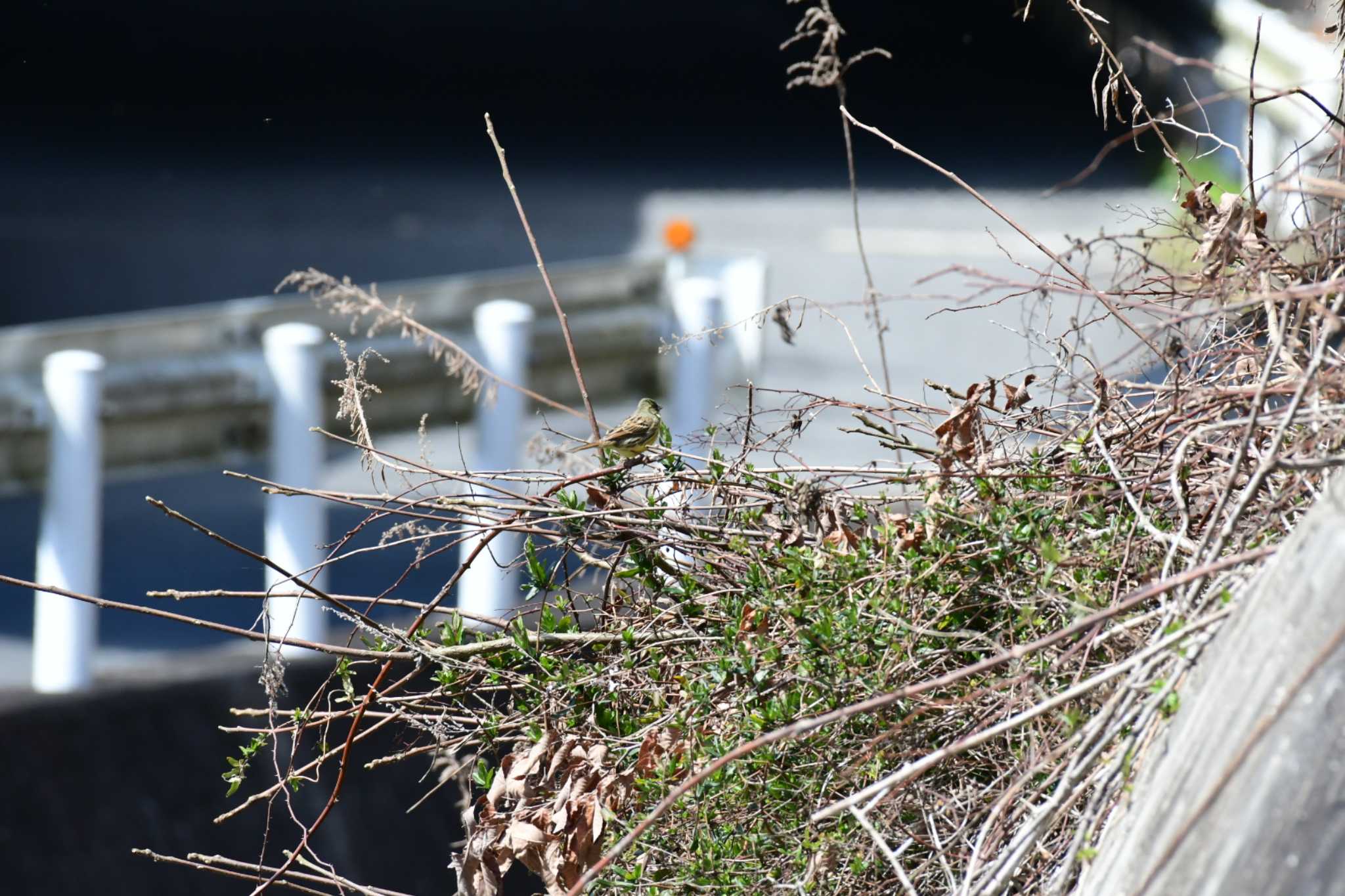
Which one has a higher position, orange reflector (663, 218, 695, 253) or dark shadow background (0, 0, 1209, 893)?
dark shadow background (0, 0, 1209, 893)

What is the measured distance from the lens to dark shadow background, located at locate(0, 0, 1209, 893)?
15.0 metres

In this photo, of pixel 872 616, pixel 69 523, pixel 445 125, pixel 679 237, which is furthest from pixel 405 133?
pixel 872 616

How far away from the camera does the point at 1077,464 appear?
3.08m

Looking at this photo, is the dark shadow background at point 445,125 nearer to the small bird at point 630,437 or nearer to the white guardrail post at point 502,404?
the white guardrail post at point 502,404

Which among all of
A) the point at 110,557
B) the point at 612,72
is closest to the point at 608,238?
the point at 612,72

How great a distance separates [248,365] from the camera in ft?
21.1

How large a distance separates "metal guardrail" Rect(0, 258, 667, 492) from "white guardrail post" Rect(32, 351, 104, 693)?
126 mm

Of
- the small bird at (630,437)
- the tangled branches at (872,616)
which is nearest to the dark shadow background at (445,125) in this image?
the small bird at (630,437)

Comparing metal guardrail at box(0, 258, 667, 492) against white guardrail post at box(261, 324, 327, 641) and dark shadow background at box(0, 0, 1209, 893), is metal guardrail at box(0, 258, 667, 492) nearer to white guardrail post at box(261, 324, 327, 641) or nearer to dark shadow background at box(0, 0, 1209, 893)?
white guardrail post at box(261, 324, 327, 641)

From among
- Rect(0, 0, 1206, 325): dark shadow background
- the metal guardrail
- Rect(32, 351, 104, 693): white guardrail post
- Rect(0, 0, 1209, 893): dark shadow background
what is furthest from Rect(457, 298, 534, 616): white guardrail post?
Rect(0, 0, 1206, 325): dark shadow background

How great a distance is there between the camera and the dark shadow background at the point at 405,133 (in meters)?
15.0

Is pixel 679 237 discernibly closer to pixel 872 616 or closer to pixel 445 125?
pixel 445 125

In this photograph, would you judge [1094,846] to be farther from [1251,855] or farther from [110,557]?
[110,557]

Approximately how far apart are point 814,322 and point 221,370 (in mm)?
9454
